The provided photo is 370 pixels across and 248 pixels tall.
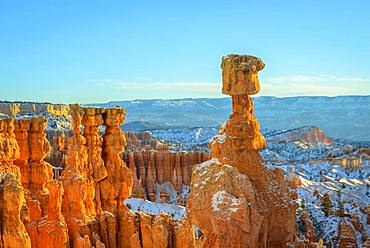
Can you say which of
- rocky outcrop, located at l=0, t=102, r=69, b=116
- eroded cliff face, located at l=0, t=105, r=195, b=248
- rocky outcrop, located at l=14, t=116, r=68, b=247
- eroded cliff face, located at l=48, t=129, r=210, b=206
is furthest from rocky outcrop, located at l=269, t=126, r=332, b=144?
rocky outcrop, located at l=14, t=116, r=68, b=247

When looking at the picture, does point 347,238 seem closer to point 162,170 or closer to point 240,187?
point 240,187

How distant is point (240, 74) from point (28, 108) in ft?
266

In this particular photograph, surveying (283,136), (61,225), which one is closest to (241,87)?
(61,225)

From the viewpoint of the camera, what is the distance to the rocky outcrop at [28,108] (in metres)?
78.7

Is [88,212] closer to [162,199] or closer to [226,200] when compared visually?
[226,200]

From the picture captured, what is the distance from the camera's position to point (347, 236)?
2764 cm

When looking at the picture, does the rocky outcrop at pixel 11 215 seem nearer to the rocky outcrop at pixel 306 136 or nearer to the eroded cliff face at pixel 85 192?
the eroded cliff face at pixel 85 192

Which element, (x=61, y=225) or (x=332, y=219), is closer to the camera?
(x=61, y=225)

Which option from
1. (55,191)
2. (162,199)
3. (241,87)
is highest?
(241,87)

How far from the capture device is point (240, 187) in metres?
8.61

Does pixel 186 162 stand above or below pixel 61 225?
below

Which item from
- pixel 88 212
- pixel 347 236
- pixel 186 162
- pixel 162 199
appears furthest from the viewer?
pixel 186 162

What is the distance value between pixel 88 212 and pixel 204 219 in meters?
9.15

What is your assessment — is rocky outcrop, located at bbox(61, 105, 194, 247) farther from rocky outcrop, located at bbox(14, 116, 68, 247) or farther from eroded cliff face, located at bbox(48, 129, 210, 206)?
eroded cliff face, located at bbox(48, 129, 210, 206)
